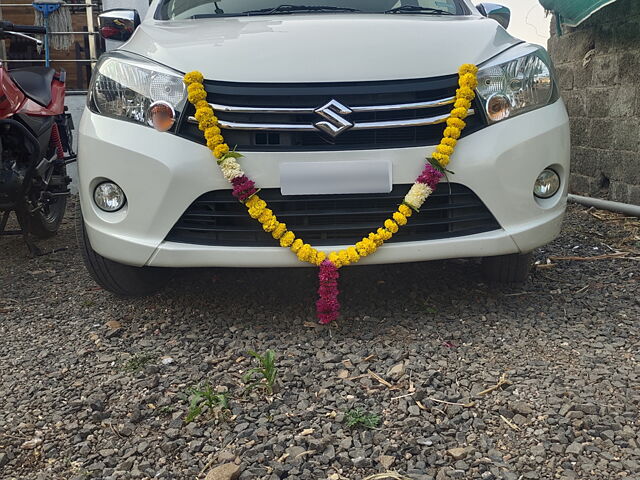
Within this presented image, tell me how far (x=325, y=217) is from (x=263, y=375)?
684 mm

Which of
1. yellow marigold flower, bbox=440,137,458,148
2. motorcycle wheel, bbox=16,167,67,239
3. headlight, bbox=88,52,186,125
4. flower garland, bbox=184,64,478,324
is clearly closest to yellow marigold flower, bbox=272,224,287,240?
flower garland, bbox=184,64,478,324

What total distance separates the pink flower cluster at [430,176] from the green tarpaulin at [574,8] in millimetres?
2716

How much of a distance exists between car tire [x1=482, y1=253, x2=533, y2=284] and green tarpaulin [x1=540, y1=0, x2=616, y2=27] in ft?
7.58

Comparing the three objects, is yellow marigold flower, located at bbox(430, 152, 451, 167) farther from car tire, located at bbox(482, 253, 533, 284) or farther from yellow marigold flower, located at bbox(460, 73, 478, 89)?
car tire, located at bbox(482, 253, 533, 284)

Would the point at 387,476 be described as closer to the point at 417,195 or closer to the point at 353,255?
the point at 353,255

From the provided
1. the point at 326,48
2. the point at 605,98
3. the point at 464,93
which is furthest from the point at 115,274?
the point at 605,98

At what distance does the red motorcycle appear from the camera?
380 centimetres

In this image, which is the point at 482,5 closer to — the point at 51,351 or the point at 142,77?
the point at 142,77

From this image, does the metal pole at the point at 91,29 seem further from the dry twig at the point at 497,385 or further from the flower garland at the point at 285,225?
the dry twig at the point at 497,385

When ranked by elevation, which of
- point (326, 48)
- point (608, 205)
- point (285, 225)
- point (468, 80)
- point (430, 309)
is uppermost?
point (326, 48)

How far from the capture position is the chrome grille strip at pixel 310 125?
102 inches

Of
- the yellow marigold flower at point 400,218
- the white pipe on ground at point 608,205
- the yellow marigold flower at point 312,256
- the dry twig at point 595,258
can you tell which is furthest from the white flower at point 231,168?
the white pipe on ground at point 608,205

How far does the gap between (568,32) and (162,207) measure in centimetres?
438

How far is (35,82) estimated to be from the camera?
4273 millimetres
